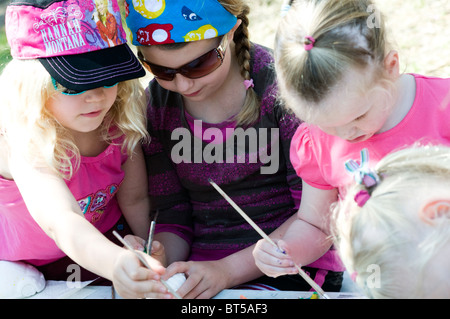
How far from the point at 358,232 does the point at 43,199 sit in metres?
0.79

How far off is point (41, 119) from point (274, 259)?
672 millimetres

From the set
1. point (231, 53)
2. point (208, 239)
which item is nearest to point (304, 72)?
point (231, 53)

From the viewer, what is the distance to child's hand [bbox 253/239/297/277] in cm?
132

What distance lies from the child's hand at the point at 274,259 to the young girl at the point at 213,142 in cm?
21

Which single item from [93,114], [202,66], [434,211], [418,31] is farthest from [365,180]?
[418,31]

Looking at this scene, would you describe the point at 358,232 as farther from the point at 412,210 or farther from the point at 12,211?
the point at 12,211

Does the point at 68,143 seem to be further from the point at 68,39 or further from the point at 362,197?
the point at 362,197

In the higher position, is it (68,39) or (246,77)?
(68,39)

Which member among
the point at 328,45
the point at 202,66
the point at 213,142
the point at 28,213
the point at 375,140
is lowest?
the point at 28,213

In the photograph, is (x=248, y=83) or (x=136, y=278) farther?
(x=248, y=83)

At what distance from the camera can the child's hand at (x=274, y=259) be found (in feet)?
4.33

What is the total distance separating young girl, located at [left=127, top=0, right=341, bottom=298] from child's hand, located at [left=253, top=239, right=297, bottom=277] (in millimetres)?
207

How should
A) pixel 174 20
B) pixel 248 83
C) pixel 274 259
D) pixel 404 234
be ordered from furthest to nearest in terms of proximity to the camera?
pixel 248 83 < pixel 174 20 < pixel 274 259 < pixel 404 234

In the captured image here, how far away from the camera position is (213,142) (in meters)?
1.66
